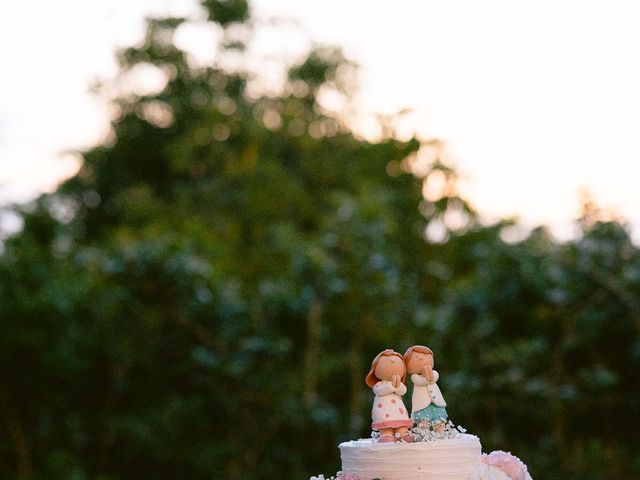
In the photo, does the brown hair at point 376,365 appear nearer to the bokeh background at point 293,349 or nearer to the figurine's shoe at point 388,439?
the figurine's shoe at point 388,439

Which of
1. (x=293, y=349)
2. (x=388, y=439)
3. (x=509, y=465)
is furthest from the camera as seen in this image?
(x=293, y=349)

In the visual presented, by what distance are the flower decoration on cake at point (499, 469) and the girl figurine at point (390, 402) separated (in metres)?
0.29

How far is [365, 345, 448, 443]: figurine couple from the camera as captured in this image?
4.15 metres

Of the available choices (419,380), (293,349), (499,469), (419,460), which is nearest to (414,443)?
(419,460)

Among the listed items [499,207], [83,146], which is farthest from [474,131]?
[83,146]

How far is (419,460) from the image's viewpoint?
3.96m

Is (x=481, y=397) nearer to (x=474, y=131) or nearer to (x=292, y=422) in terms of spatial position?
(x=292, y=422)

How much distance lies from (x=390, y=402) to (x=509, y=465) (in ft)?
1.80

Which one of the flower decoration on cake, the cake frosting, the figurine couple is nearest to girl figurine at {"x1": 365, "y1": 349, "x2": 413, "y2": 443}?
the figurine couple

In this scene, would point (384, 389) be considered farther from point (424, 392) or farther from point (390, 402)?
point (424, 392)

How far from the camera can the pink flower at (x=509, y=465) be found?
13.9 ft

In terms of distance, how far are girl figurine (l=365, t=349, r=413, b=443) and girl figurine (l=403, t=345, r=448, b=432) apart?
0.04 metres

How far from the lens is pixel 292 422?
8.97 m

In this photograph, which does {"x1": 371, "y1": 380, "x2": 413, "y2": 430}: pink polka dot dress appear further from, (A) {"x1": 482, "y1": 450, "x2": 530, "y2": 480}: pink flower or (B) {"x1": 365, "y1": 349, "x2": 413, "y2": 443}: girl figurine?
(A) {"x1": 482, "y1": 450, "x2": 530, "y2": 480}: pink flower
